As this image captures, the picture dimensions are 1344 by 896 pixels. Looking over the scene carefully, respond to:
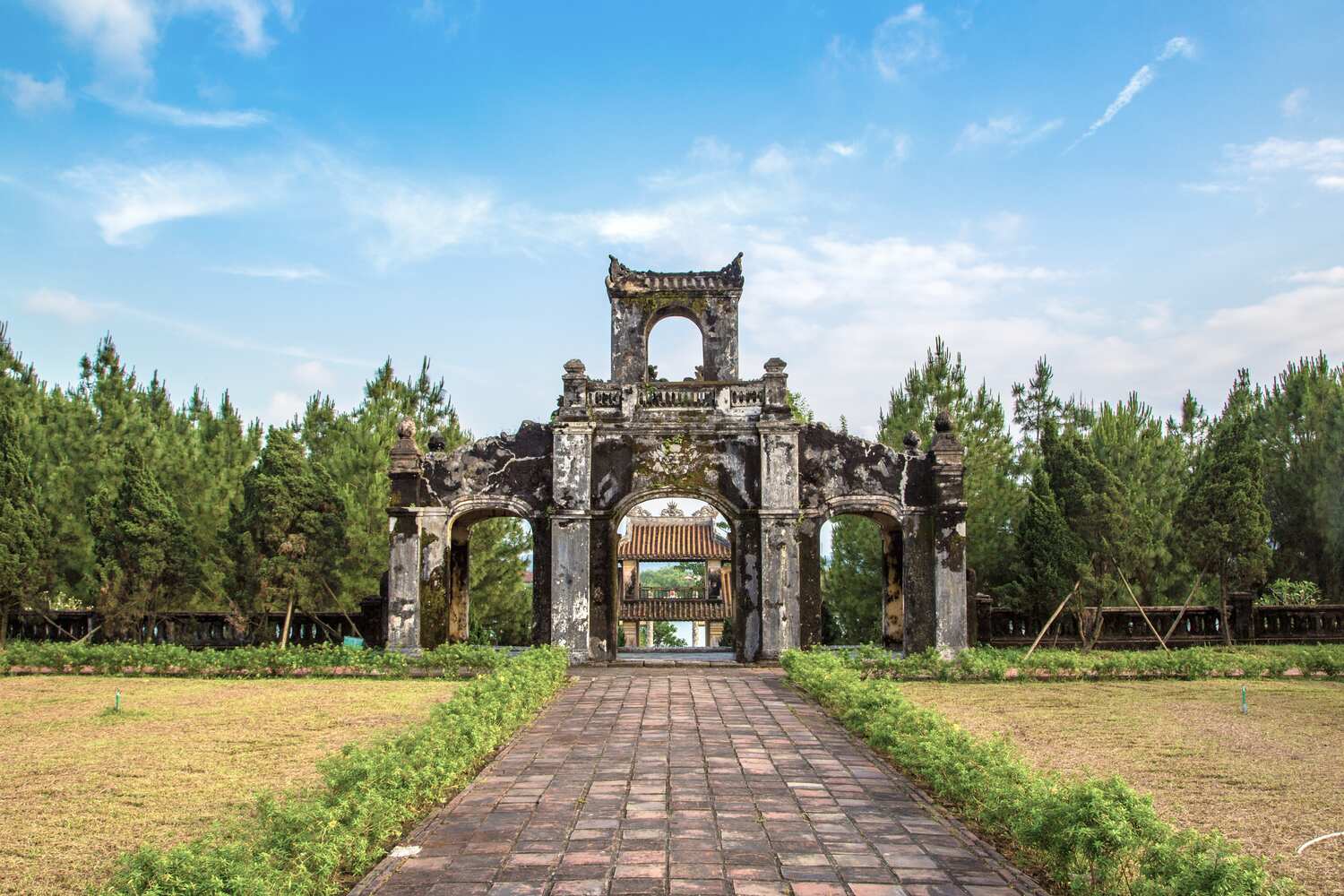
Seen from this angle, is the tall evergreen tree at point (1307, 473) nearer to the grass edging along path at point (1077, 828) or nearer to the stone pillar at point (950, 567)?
the stone pillar at point (950, 567)

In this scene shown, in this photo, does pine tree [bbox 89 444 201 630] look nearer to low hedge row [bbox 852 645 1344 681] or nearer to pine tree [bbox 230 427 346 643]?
pine tree [bbox 230 427 346 643]

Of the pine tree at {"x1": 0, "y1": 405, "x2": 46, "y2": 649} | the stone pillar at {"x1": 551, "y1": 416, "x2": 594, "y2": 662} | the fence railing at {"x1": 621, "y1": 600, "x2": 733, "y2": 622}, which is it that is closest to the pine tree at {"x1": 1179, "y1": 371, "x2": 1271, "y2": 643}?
the stone pillar at {"x1": 551, "y1": 416, "x2": 594, "y2": 662}

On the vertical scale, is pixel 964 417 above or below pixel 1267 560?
above

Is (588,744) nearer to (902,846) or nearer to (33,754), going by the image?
(902,846)

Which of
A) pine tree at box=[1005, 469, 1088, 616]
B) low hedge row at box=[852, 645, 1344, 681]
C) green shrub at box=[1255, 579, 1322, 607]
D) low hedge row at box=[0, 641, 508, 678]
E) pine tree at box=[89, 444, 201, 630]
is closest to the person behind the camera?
low hedge row at box=[852, 645, 1344, 681]

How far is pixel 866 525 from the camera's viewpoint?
23625 mm

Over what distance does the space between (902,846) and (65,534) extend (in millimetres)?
22224

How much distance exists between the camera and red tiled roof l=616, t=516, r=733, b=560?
3228cm

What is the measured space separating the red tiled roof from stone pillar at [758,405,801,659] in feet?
44.9

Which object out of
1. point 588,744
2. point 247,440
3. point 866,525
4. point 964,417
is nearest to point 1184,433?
point 964,417

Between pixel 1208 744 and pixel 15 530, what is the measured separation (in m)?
19.6

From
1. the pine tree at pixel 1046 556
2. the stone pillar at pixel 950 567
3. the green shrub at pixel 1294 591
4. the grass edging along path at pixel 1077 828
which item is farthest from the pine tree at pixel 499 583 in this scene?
the green shrub at pixel 1294 591

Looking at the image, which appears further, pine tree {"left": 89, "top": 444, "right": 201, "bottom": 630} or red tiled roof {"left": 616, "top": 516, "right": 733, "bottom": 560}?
red tiled roof {"left": 616, "top": 516, "right": 733, "bottom": 560}

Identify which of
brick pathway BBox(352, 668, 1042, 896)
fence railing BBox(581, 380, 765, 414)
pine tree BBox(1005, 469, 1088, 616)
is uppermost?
fence railing BBox(581, 380, 765, 414)
